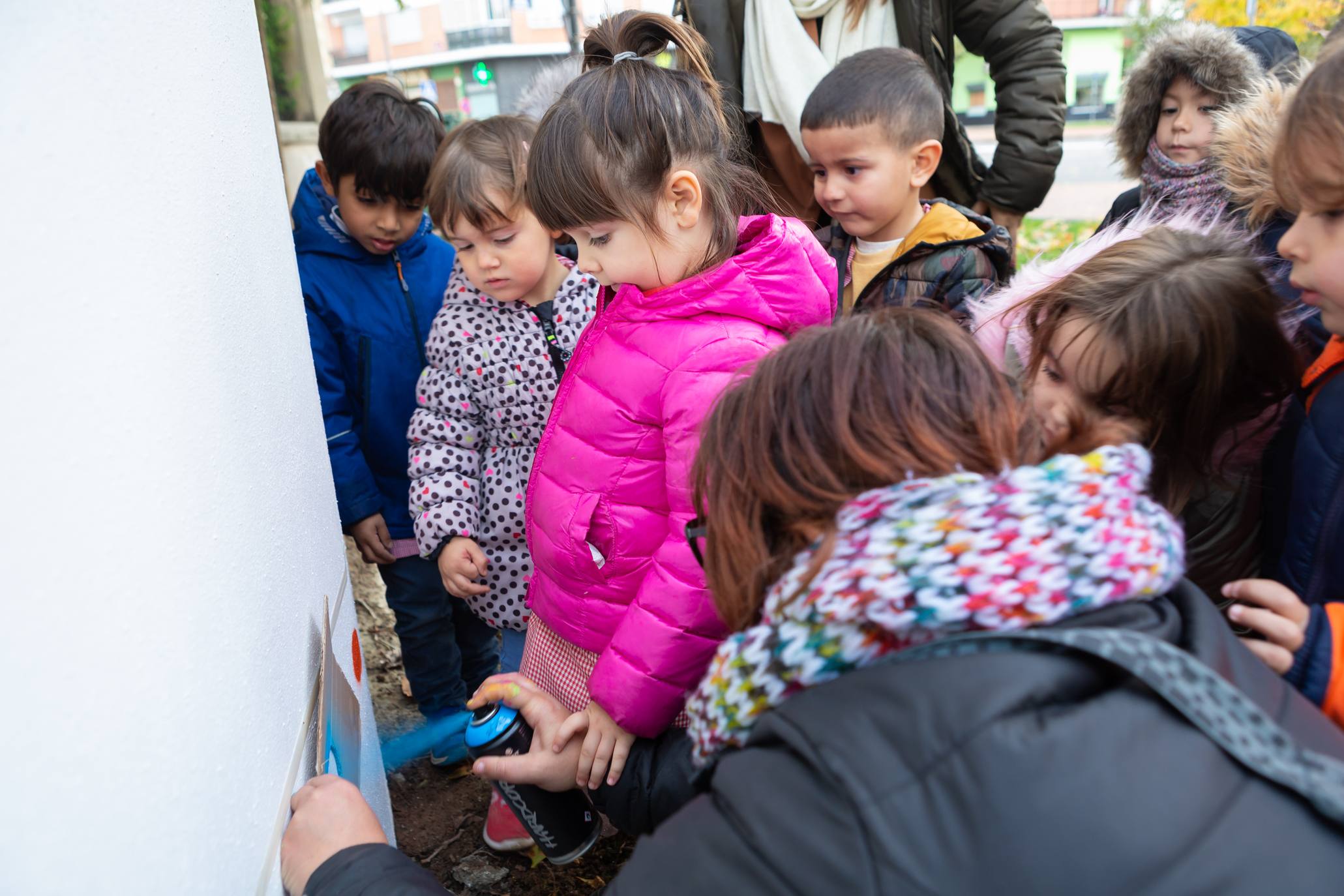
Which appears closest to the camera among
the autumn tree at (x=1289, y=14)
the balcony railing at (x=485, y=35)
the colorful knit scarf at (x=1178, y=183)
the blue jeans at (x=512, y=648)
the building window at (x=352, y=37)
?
the blue jeans at (x=512, y=648)

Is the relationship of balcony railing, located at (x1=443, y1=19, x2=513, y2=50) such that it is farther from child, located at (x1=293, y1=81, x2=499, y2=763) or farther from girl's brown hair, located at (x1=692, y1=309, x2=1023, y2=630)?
girl's brown hair, located at (x1=692, y1=309, x2=1023, y2=630)

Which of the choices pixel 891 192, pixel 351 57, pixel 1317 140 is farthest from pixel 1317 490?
pixel 351 57

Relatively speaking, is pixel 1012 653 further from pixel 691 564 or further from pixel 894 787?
pixel 691 564

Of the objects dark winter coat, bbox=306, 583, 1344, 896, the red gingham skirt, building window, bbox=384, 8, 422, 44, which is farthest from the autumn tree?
building window, bbox=384, 8, 422, 44

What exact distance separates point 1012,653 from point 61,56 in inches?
37.4

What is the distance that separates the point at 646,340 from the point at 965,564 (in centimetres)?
Result: 95

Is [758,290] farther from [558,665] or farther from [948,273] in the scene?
[948,273]

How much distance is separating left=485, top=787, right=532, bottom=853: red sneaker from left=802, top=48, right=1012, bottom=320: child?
1.61 meters

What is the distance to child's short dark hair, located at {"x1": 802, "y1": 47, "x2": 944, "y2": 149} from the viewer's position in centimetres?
249

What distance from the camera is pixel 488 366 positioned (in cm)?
220

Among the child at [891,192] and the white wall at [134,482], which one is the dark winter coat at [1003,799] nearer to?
the white wall at [134,482]

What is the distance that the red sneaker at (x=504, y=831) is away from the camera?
239 cm

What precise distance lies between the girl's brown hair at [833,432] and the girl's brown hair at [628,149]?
68 cm

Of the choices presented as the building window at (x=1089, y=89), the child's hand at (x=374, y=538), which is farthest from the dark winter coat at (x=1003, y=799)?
the building window at (x=1089, y=89)
